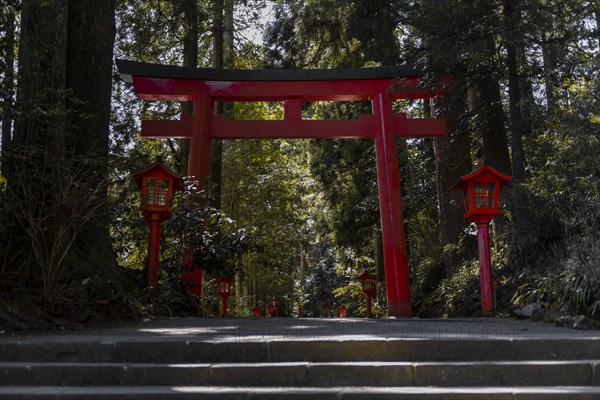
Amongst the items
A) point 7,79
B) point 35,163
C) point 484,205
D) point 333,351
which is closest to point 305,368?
point 333,351

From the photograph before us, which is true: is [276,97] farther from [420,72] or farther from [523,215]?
[523,215]

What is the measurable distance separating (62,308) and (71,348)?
6.94 ft

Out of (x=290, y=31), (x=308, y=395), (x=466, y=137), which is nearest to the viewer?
(x=308, y=395)

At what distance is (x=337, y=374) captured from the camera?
4355 mm

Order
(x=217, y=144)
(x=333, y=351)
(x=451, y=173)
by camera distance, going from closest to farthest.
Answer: (x=333, y=351) → (x=451, y=173) → (x=217, y=144)

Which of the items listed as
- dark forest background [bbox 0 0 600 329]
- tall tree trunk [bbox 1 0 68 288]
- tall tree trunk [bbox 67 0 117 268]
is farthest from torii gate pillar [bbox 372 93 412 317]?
tall tree trunk [bbox 1 0 68 288]

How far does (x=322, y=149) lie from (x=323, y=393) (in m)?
13.6

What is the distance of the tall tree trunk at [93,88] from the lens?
26.8 ft

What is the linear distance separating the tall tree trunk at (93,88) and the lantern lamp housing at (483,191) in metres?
4.55

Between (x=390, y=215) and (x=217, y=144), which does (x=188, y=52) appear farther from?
(x=390, y=215)

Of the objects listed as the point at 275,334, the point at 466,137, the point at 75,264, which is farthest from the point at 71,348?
the point at 466,137

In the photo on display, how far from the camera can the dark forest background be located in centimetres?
706

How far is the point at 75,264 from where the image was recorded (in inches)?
298

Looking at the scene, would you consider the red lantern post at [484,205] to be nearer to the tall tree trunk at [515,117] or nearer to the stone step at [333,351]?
the tall tree trunk at [515,117]
